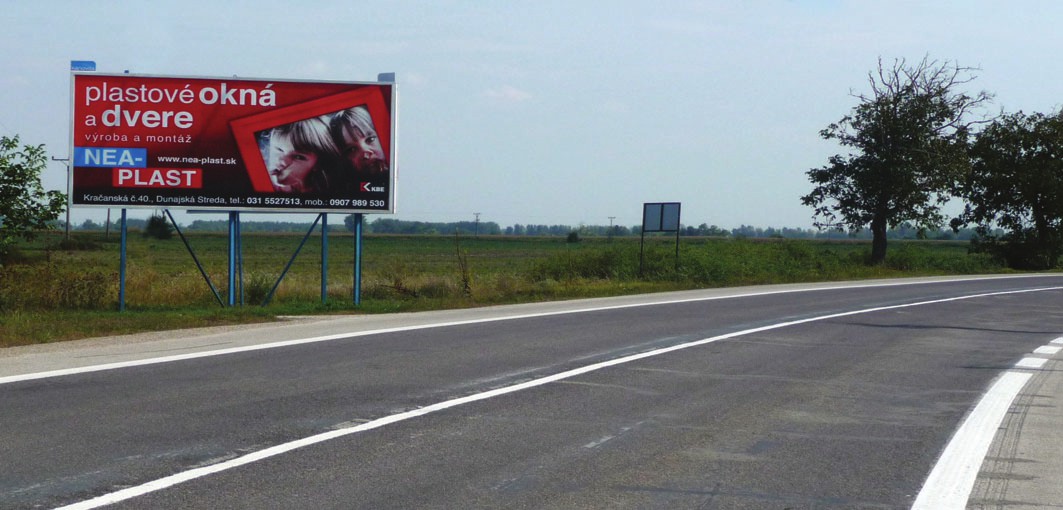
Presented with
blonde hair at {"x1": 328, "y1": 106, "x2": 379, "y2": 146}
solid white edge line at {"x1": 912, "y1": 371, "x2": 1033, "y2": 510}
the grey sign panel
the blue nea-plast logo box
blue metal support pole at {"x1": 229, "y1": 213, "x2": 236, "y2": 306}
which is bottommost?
solid white edge line at {"x1": 912, "y1": 371, "x2": 1033, "y2": 510}

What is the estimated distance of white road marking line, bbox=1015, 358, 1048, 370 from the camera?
39.5 ft

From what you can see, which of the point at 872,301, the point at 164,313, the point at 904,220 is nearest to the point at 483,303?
the point at 164,313

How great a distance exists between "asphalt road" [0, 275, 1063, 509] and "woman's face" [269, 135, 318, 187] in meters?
6.04

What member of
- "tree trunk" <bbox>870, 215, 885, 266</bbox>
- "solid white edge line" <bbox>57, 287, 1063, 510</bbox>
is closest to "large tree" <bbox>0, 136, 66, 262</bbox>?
"solid white edge line" <bbox>57, 287, 1063, 510</bbox>

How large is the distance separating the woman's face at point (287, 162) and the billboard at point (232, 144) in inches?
0.8

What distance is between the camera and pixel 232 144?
20875 millimetres

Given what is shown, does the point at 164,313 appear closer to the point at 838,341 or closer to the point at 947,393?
the point at 838,341

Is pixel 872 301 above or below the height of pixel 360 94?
below

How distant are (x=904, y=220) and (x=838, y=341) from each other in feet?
107

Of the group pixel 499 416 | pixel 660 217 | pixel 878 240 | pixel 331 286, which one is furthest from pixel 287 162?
pixel 878 240

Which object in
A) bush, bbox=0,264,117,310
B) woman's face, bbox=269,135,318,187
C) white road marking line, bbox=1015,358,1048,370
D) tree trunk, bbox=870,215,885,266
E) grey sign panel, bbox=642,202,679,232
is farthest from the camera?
tree trunk, bbox=870,215,885,266

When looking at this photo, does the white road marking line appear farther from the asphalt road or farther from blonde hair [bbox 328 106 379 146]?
blonde hair [bbox 328 106 379 146]

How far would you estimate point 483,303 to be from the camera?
21.7 metres

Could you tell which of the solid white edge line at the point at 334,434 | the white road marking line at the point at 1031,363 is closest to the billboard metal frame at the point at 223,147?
the solid white edge line at the point at 334,434
